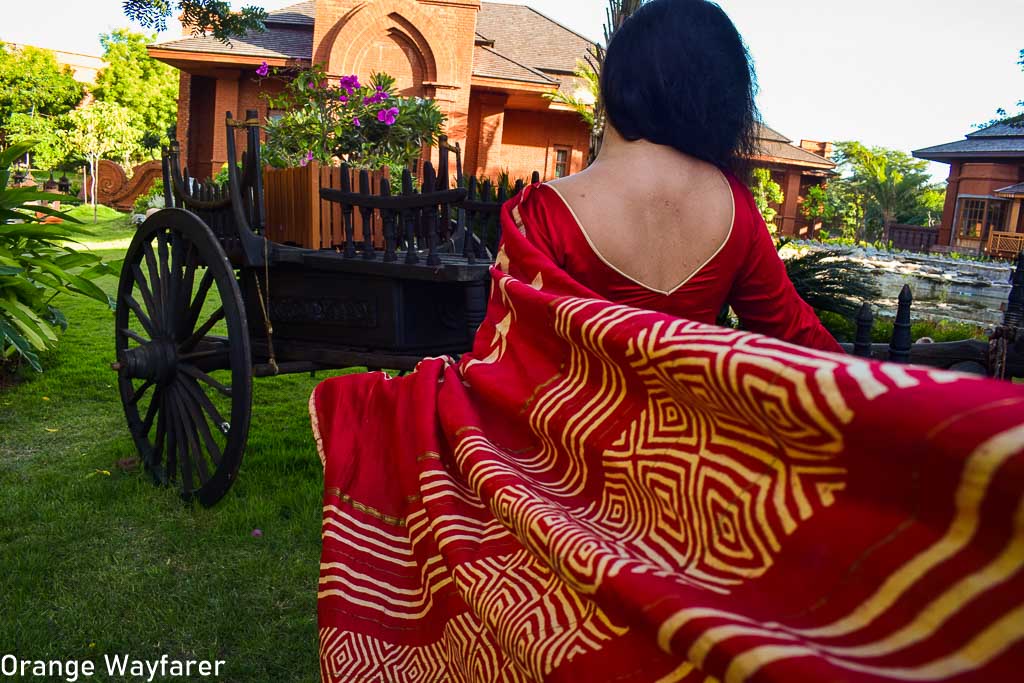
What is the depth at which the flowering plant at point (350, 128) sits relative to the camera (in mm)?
5160

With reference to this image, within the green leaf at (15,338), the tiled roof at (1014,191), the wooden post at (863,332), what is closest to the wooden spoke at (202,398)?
the green leaf at (15,338)

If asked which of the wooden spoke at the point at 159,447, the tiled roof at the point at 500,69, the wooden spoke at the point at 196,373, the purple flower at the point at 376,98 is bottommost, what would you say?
the wooden spoke at the point at 159,447

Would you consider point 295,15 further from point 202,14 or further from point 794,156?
point 794,156

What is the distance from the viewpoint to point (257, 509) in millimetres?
3967

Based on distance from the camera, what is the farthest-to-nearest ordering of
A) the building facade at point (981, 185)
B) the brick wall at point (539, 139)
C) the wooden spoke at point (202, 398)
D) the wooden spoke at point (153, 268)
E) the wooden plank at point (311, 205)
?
1. the building facade at point (981, 185)
2. the brick wall at point (539, 139)
3. the wooden spoke at point (153, 268)
4. the wooden spoke at point (202, 398)
5. the wooden plank at point (311, 205)

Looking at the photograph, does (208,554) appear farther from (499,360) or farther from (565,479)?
(565,479)

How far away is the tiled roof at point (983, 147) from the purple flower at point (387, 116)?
29.9 meters

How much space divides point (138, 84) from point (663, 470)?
5092 centimetres

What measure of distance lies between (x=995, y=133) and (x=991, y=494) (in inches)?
1425

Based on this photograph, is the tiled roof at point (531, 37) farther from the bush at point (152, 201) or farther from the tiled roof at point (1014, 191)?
the tiled roof at point (1014, 191)

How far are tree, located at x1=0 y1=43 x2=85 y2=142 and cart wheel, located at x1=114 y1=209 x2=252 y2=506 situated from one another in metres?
41.6

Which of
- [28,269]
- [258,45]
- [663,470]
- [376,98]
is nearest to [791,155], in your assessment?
[258,45]

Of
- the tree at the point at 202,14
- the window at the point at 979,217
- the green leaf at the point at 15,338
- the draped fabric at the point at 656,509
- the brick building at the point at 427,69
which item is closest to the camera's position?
the draped fabric at the point at 656,509

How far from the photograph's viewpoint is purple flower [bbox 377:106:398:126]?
535 cm
